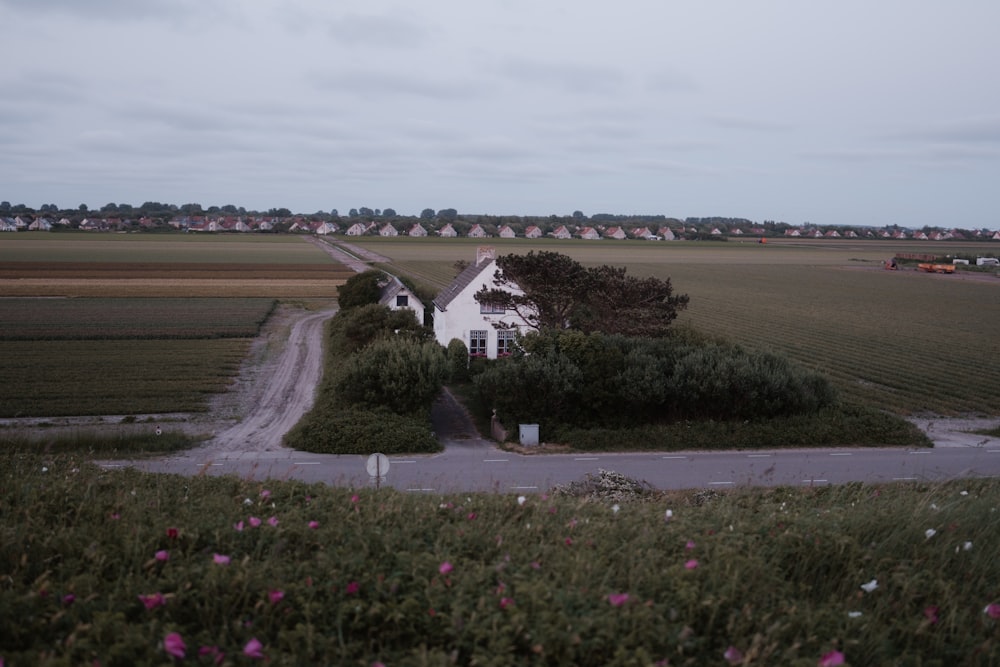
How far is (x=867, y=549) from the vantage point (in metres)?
7.11

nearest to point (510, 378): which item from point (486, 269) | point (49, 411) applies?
point (486, 269)

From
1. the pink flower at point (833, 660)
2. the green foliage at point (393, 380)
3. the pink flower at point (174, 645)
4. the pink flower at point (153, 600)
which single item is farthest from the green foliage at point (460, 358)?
the pink flower at point (833, 660)

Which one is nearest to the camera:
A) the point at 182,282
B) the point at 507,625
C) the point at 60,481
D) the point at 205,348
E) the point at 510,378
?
the point at 507,625

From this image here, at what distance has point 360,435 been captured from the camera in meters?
24.2

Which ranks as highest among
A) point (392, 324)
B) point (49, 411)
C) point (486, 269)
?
point (486, 269)

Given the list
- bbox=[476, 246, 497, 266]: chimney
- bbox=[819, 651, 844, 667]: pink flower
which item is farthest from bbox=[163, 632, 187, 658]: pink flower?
bbox=[476, 246, 497, 266]: chimney

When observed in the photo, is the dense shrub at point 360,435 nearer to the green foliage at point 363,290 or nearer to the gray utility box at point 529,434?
the gray utility box at point 529,434

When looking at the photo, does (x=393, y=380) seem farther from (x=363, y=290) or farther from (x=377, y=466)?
(x=363, y=290)

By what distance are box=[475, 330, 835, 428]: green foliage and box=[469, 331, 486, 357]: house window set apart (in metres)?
12.0

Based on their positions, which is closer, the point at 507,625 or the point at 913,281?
the point at 507,625

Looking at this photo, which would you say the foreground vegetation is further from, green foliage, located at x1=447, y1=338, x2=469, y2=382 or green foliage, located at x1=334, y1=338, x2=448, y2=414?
green foliage, located at x1=447, y1=338, x2=469, y2=382

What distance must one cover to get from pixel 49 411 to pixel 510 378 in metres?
17.2

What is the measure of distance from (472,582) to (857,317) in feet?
213

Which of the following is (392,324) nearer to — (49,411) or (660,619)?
(49,411)
